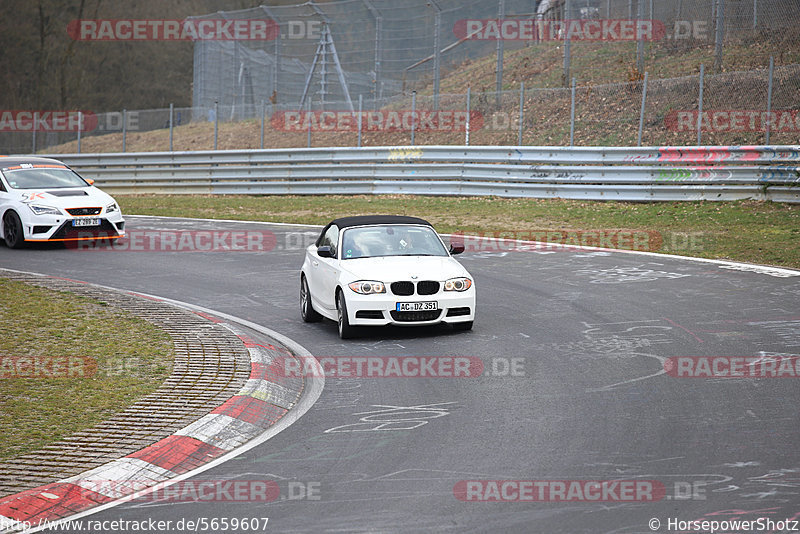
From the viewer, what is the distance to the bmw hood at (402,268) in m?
11.2

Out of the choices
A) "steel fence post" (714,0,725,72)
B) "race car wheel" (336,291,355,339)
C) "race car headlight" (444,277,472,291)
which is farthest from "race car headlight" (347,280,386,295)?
"steel fence post" (714,0,725,72)

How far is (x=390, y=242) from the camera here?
1216 centimetres

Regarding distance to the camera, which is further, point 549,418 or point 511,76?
point 511,76

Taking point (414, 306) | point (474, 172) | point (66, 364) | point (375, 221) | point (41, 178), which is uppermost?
point (474, 172)

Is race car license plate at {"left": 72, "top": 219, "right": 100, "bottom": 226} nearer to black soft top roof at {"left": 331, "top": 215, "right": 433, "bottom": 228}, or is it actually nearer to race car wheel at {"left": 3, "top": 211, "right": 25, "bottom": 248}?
race car wheel at {"left": 3, "top": 211, "right": 25, "bottom": 248}

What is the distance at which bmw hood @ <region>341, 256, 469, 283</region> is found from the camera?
36.6 ft

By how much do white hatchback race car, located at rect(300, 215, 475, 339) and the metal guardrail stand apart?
40.6ft

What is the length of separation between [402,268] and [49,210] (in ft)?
33.7

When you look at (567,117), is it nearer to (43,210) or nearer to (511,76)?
(511,76)

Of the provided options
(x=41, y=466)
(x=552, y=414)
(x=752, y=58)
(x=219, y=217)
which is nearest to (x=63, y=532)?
(x=41, y=466)

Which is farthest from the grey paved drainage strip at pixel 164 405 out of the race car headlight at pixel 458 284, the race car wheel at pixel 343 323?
the race car headlight at pixel 458 284

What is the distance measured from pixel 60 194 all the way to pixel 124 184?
13.3 metres

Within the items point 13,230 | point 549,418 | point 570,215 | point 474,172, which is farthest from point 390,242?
point 474,172

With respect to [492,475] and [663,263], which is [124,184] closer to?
[663,263]
